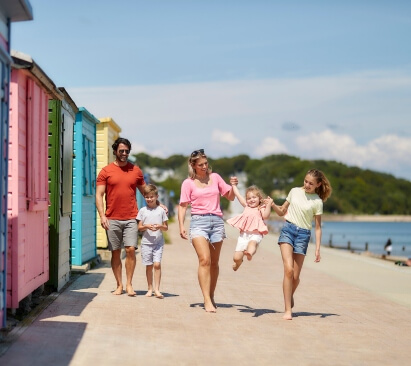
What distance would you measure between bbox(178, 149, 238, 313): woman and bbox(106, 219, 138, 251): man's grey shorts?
1.08 m

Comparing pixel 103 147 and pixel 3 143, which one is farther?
pixel 103 147

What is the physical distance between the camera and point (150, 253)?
11.0 m

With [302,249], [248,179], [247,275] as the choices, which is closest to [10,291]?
[302,249]

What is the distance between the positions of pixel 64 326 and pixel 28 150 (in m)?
1.81

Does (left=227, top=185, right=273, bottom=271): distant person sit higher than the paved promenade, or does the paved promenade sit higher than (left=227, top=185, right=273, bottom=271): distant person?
(left=227, top=185, right=273, bottom=271): distant person

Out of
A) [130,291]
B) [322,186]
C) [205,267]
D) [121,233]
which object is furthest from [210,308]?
[322,186]

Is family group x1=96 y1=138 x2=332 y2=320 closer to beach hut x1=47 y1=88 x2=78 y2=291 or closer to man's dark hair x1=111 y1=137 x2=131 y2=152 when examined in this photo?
man's dark hair x1=111 y1=137 x2=131 y2=152

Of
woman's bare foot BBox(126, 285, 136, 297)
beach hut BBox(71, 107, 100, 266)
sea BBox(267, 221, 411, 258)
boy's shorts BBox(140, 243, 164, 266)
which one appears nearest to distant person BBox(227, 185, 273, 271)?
boy's shorts BBox(140, 243, 164, 266)

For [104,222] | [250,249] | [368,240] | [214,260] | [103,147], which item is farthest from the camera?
[368,240]

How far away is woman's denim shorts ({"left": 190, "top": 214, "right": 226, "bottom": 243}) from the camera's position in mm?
9656

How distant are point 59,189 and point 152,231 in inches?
51.9

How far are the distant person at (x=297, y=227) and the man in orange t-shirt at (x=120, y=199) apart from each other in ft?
6.91

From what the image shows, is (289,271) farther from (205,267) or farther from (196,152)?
(196,152)

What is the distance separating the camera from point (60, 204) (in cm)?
1086
